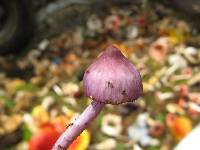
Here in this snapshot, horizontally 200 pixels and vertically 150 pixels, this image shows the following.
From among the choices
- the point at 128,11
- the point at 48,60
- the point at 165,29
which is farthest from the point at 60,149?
the point at 128,11

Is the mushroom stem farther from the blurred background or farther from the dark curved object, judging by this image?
the dark curved object

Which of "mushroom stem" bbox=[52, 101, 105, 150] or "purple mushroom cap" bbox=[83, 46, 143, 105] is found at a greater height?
"purple mushroom cap" bbox=[83, 46, 143, 105]

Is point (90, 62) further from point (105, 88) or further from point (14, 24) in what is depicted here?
point (105, 88)

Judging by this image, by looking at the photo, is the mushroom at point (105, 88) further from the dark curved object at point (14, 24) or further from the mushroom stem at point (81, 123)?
the dark curved object at point (14, 24)

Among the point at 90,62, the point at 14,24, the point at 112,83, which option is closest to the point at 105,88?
the point at 112,83

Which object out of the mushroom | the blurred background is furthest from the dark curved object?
the mushroom

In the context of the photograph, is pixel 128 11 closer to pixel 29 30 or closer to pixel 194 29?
pixel 194 29
